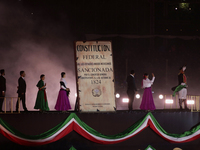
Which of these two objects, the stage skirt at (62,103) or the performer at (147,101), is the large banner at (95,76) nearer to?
the stage skirt at (62,103)

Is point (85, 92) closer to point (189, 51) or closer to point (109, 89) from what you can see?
point (109, 89)

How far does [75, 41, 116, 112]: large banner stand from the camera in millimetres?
6801

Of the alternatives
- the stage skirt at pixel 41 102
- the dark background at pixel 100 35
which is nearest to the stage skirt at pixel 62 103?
the stage skirt at pixel 41 102

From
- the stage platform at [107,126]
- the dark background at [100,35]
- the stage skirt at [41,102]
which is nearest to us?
the stage platform at [107,126]

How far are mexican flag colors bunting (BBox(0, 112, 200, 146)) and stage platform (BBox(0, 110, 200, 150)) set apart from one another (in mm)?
131

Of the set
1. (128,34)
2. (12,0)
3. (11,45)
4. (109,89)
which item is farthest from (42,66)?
(109,89)

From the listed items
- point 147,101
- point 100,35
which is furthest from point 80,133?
point 100,35

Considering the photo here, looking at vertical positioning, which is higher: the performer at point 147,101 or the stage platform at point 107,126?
the performer at point 147,101

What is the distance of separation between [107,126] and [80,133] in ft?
2.47

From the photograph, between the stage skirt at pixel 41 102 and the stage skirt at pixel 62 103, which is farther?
the stage skirt at pixel 41 102

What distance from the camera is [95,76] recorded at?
6.89m

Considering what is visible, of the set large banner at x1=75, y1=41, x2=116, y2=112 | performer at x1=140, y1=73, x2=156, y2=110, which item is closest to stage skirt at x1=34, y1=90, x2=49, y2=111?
large banner at x1=75, y1=41, x2=116, y2=112

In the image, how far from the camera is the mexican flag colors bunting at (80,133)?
21.5 ft

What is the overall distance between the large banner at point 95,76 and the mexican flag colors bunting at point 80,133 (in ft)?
1.73
